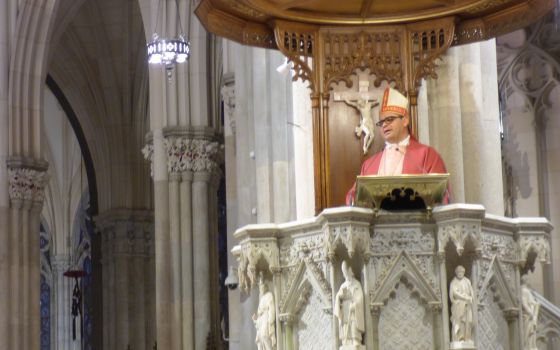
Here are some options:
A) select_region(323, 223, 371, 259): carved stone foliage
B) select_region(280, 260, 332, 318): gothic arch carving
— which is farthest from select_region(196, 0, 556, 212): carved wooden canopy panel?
select_region(323, 223, 371, 259): carved stone foliage

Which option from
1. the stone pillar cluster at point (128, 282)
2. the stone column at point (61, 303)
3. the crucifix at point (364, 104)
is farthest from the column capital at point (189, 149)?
the stone column at point (61, 303)

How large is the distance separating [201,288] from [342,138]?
Result: 13509mm

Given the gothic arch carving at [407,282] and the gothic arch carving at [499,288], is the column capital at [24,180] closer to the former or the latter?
the gothic arch carving at [499,288]

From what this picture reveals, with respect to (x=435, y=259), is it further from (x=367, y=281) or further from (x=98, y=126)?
(x=98, y=126)

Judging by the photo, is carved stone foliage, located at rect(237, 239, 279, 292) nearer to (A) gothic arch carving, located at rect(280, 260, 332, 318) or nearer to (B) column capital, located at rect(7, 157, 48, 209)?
(A) gothic arch carving, located at rect(280, 260, 332, 318)

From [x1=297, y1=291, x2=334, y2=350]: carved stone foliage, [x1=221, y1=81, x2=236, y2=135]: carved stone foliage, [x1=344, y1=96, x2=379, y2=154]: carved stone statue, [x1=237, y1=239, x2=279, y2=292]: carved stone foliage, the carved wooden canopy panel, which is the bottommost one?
[x1=297, y1=291, x2=334, y2=350]: carved stone foliage

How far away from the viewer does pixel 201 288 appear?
26.0 meters

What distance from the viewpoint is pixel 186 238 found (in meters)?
26.3

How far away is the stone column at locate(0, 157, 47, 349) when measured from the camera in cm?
2812

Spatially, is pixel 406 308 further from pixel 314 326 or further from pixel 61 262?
pixel 61 262

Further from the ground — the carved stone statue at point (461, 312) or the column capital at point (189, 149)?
the column capital at point (189, 149)

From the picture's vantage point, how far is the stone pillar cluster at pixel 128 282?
1353 inches

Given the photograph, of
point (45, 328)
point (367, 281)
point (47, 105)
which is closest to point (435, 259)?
point (367, 281)

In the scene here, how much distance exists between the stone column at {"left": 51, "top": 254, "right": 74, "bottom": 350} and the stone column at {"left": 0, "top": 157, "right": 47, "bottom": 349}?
710 inches
